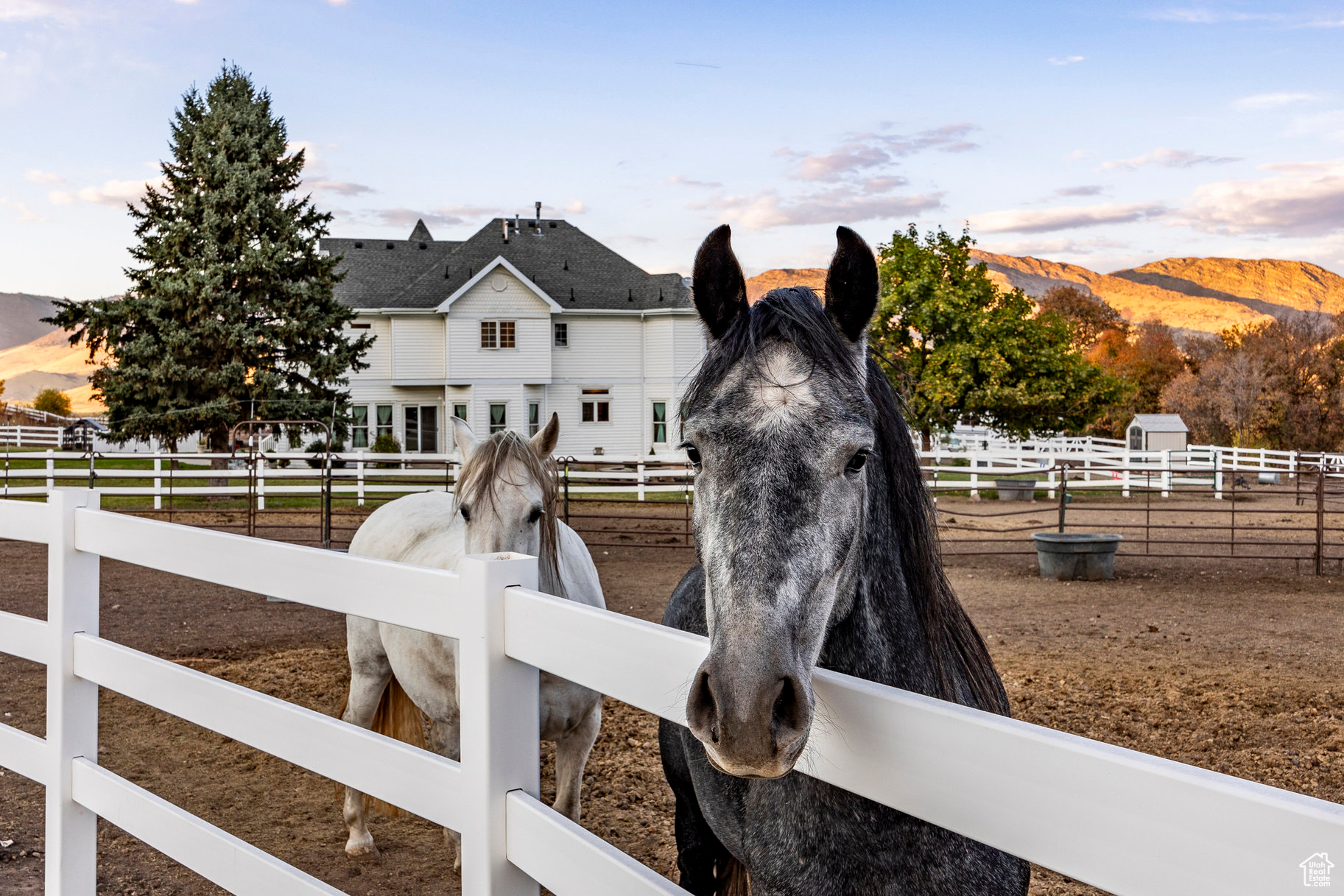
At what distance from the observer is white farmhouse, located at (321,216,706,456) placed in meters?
31.7

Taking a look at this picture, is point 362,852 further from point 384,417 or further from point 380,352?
point 380,352

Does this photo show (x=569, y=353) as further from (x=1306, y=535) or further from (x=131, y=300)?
(x=1306, y=535)

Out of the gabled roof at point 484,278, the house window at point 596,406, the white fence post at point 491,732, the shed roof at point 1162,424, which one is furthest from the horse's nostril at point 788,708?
the shed roof at point 1162,424

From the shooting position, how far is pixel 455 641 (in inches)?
152

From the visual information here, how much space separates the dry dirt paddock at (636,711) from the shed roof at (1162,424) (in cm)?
2213

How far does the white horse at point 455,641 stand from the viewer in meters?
3.94

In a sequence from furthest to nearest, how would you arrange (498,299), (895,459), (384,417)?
1. (384,417)
2. (498,299)
3. (895,459)

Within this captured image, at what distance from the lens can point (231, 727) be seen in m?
2.29

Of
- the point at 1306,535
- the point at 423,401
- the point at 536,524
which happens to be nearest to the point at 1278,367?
the point at 1306,535

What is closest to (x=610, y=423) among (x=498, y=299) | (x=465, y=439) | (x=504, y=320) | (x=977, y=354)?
(x=504, y=320)

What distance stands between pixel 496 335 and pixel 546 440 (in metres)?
27.9

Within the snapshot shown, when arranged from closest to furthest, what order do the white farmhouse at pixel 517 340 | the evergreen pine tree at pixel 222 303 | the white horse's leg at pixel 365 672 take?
the white horse's leg at pixel 365 672 < the evergreen pine tree at pixel 222 303 < the white farmhouse at pixel 517 340

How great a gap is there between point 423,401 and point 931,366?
16.9m

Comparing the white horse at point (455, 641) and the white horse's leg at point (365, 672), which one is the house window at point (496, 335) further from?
the white horse's leg at point (365, 672)
